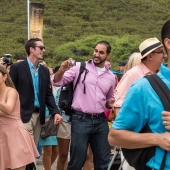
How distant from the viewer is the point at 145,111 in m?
2.52

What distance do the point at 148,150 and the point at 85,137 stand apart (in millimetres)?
3493

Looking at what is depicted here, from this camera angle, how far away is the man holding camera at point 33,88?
6574 millimetres

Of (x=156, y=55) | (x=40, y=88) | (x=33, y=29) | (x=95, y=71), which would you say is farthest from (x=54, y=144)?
(x=33, y=29)

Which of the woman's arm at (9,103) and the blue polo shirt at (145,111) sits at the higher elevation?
the blue polo shirt at (145,111)

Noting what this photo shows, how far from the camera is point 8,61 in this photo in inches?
353

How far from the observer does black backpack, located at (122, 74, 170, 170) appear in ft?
8.06

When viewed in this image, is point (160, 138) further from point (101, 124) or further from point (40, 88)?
point (40, 88)

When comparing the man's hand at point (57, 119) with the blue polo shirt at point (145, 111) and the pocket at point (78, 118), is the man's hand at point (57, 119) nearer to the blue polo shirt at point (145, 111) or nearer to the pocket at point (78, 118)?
the pocket at point (78, 118)

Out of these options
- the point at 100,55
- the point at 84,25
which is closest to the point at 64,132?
the point at 100,55

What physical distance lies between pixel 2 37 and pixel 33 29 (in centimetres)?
2257

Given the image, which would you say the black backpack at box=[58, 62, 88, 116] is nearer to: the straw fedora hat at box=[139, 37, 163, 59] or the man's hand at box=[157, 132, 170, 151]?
the straw fedora hat at box=[139, 37, 163, 59]

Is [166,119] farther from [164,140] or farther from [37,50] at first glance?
[37,50]

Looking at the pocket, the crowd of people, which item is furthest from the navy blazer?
A: the pocket

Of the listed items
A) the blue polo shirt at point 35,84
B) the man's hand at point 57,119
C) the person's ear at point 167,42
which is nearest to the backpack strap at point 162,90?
the person's ear at point 167,42
